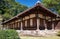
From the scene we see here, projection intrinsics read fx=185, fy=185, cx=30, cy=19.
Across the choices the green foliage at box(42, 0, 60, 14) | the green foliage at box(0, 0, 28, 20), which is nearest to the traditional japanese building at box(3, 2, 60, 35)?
the green foliage at box(42, 0, 60, 14)

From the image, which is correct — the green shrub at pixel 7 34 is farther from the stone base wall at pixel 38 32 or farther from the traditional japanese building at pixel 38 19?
the traditional japanese building at pixel 38 19

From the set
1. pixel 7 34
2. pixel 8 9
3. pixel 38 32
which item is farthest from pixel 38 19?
pixel 8 9

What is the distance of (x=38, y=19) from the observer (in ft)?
81.9

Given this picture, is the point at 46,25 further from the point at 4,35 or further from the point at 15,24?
the point at 4,35

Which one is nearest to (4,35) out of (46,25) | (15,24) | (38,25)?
(38,25)

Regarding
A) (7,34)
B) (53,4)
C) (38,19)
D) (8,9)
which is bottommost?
(7,34)

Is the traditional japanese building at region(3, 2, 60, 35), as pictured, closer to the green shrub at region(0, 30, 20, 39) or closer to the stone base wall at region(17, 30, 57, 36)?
the stone base wall at region(17, 30, 57, 36)

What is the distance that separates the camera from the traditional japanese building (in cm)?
2527

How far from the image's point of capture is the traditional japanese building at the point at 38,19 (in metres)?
25.3

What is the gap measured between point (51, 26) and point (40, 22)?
1915 millimetres

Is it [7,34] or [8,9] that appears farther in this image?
[8,9]

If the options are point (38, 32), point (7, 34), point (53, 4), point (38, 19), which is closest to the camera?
point (7, 34)

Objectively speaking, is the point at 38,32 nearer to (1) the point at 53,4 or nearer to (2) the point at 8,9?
(1) the point at 53,4

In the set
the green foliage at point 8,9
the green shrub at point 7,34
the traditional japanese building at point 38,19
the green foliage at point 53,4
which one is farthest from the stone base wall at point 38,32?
the green foliage at point 8,9
